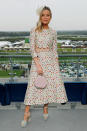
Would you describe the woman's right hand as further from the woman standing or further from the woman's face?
the woman's face

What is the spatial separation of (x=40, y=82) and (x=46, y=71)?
0.12 meters

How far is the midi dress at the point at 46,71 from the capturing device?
2.15m

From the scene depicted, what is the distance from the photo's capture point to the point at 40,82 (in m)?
2.15

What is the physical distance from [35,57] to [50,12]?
443mm

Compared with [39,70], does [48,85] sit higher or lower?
lower

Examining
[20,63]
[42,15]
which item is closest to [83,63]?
[20,63]

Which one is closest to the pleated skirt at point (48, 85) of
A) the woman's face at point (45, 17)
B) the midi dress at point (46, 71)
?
the midi dress at point (46, 71)

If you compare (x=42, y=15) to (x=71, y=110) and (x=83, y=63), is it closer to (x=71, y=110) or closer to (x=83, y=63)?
(x=71, y=110)

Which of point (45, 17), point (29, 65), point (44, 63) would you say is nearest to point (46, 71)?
point (44, 63)

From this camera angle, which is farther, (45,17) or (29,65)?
(29,65)

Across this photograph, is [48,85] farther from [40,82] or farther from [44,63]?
[44,63]

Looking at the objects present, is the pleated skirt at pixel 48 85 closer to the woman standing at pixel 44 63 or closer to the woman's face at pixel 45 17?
the woman standing at pixel 44 63

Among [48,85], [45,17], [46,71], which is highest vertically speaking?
[45,17]

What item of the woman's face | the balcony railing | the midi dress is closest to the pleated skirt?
the midi dress
